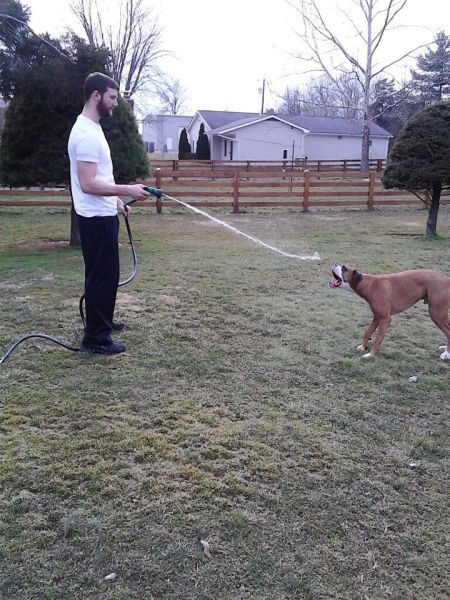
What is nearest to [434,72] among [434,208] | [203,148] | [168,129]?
[203,148]

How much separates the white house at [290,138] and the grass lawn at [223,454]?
1059 inches

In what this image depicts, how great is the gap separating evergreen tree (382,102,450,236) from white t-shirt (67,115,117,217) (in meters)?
7.27

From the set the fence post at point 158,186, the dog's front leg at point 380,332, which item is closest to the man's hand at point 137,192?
the dog's front leg at point 380,332

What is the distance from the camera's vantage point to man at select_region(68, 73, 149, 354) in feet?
10.4

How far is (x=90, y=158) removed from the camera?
315 centimetres

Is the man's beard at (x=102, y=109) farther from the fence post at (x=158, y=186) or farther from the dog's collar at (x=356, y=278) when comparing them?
the fence post at (x=158, y=186)

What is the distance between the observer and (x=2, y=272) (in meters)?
6.34

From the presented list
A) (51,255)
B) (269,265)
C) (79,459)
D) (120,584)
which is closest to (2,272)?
(51,255)

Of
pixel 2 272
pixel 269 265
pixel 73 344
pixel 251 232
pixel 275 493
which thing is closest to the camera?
pixel 275 493

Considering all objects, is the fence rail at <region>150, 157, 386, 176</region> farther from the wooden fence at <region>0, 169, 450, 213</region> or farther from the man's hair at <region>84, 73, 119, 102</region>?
the man's hair at <region>84, 73, 119, 102</region>

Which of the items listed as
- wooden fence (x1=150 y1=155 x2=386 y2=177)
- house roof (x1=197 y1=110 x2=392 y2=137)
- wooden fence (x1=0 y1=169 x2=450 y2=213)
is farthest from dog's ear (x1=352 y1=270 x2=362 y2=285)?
house roof (x1=197 y1=110 x2=392 y2=137)

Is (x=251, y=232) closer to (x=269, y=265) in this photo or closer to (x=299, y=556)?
(x=269, y=265)

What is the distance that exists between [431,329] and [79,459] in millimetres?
3325

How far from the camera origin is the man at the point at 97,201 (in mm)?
3156
